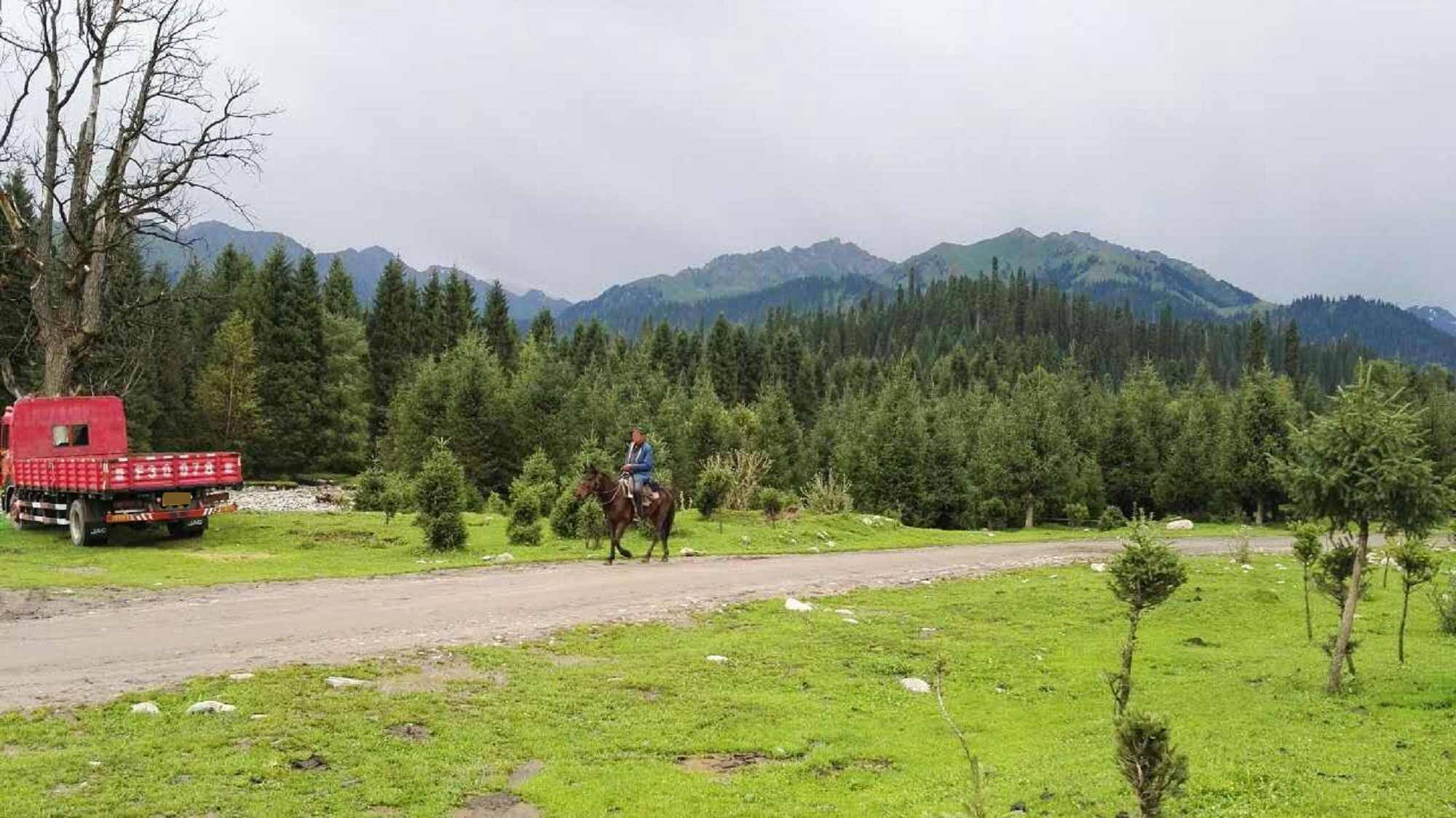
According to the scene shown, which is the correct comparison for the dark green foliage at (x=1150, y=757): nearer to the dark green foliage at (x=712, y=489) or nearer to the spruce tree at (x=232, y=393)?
the dark green foliage at (x=712, y=489)

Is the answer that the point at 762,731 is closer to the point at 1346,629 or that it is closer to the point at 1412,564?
the point at 1346,629

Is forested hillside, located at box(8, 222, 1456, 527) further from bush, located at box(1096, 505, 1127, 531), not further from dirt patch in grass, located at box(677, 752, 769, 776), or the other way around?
dirt patch in grass, located at box(677, 752, 769, 776)

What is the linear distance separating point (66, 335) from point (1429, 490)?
39790mm

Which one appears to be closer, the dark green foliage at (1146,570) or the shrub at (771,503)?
the dark green foliage at (1146,570)

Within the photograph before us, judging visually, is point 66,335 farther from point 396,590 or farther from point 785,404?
point 785,404

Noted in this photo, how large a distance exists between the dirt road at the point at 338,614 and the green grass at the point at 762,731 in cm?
128

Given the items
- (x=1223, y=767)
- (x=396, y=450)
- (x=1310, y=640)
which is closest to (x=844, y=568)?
(x=1310, y=640)

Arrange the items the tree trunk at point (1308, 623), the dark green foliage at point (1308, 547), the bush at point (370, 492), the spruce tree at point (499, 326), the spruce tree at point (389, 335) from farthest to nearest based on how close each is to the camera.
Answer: the spruce tree at point (499, 326), the spruce tree at point (389, 335), the bush at point (370, 492), the tree trunk at point (1308, 623), the dark green foliage at point (1308, 547)

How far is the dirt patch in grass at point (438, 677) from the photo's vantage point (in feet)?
39.1

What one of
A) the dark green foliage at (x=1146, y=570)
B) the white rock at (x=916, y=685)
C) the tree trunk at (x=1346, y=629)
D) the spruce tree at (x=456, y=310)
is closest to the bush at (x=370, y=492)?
the white rock at (x=916, y=685)

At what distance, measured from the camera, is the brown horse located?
2558 cm

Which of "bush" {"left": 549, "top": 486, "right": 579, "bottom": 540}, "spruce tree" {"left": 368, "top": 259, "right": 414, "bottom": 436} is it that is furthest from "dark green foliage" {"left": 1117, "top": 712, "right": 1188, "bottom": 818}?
"spruce tree" {"left": 368, "top": 259, "right": 414, "bottom": 436}

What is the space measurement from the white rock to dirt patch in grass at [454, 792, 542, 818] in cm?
682

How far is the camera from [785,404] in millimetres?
85062
